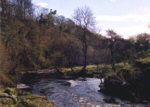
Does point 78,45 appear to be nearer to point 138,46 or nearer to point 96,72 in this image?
point 96,72

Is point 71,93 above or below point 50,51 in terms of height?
below

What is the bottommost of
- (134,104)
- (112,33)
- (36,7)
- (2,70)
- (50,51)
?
(134,104)

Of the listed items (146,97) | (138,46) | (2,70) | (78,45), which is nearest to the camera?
(146,97)

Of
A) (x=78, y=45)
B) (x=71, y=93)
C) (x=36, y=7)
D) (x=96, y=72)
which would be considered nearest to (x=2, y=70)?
(x=71, y=93)

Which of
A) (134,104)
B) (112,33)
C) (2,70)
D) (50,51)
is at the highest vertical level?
(112,33)

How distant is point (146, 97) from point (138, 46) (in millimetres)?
27568

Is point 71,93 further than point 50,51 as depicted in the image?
No

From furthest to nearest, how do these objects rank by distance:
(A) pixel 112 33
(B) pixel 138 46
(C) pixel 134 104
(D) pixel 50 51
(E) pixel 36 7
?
1. (E) pixel 36 7
2. (D) pixel 50 51
3. (B) pixel 138 46
4. (A) pixel 112 33
5. (C) pixel 134 104

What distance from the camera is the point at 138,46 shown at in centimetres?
4303

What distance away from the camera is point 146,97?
58.6 feet

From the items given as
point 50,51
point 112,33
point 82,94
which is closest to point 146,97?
point 82,94

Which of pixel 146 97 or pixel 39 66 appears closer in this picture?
pixel 146 97

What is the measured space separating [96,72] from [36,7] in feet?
151

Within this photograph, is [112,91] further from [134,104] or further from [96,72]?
[96,72]
